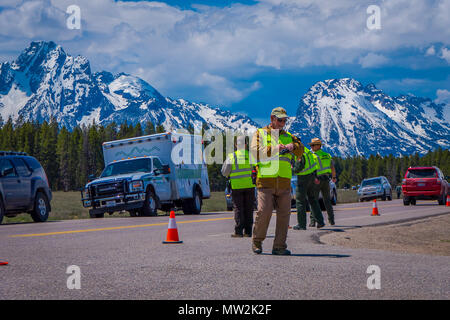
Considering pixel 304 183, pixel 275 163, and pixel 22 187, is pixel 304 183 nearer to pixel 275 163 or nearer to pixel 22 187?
pixel 275 163

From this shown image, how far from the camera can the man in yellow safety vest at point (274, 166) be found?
8.13m

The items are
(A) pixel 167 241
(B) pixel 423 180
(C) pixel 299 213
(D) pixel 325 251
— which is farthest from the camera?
(B) pixel 423 180

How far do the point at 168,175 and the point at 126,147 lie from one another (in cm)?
207

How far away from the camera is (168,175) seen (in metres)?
22.6

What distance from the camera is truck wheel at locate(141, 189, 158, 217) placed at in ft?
68.8

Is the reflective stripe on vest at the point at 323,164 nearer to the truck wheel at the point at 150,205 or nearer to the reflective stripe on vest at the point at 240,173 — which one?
the reflective stripe on vest at the point at 240,173

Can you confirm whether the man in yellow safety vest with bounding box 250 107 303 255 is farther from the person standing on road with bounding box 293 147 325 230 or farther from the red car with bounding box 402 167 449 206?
the red car with bounding box 402 167 449 206

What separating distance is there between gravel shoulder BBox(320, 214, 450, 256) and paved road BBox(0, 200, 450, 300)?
1.04 meters

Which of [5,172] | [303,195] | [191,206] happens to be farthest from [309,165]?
[191,206]

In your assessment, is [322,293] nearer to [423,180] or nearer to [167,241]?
[167,241]

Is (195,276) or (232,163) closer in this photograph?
(195,276)

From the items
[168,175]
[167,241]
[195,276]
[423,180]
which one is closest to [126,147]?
[168,175]
